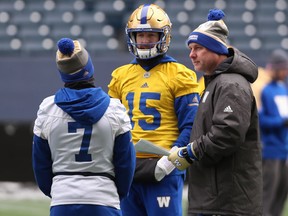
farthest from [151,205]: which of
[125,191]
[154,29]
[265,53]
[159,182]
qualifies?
[265,53]

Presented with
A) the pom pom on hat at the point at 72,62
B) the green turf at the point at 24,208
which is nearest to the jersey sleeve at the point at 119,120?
the pom pom on hat at the point at 72,62

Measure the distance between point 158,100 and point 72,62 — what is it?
1.06m

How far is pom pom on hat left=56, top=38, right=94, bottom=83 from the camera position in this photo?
5.08m

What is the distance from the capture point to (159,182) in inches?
235

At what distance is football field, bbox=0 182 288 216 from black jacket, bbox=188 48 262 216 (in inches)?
186

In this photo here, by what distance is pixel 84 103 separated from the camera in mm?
5008

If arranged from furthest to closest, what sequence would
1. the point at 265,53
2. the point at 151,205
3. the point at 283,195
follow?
the point at 265,53
the point at 283,195
the point at 151,205

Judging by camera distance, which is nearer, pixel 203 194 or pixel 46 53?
pixel 203 194

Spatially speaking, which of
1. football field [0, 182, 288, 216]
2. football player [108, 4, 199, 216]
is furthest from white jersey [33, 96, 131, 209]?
football field [0, 182, 288, 216]

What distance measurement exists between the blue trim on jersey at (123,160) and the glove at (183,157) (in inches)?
12.1

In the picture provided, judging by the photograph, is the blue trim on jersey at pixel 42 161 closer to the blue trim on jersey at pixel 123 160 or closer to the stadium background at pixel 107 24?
the blue trim on jersey at pixel 123 160

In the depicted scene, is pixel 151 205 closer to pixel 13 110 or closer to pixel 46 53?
pixel 13 110

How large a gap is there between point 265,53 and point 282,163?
4.64m

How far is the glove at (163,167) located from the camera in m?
5.79
